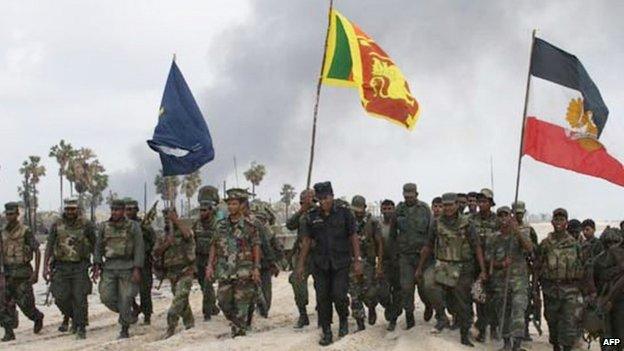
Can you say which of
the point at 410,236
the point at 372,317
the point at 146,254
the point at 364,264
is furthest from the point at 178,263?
the point at 410,236

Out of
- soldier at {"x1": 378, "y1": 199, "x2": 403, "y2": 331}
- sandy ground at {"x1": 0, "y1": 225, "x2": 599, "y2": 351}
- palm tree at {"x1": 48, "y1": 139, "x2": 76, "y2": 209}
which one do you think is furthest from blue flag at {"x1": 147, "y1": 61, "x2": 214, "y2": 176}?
palm tree at {"x1": 48, "y1": 139, "x2": 76, "y2": 209}

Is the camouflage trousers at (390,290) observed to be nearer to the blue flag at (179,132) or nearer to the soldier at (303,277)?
the soldier at (303,277)

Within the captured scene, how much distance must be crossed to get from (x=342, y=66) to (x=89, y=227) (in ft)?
14.6

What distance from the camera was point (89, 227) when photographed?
396 inches

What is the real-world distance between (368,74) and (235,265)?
13.2 ft

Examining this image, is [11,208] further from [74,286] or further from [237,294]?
[237,294]

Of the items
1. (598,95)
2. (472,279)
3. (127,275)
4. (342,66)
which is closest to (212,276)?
(127,275)

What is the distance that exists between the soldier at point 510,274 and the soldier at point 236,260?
289 cm

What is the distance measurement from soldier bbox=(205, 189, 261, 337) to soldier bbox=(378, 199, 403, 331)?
190 centimetres

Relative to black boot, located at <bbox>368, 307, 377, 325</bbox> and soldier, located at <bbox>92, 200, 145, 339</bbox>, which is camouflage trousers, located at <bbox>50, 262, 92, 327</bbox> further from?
black boot, located at <bbox>368, 307, 377, 325</bbox>

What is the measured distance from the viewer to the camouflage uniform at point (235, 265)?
8.84 metres

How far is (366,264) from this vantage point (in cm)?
1005

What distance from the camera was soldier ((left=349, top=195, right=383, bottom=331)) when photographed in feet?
31.6

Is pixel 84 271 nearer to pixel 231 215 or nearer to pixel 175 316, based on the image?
pixel 175 316
